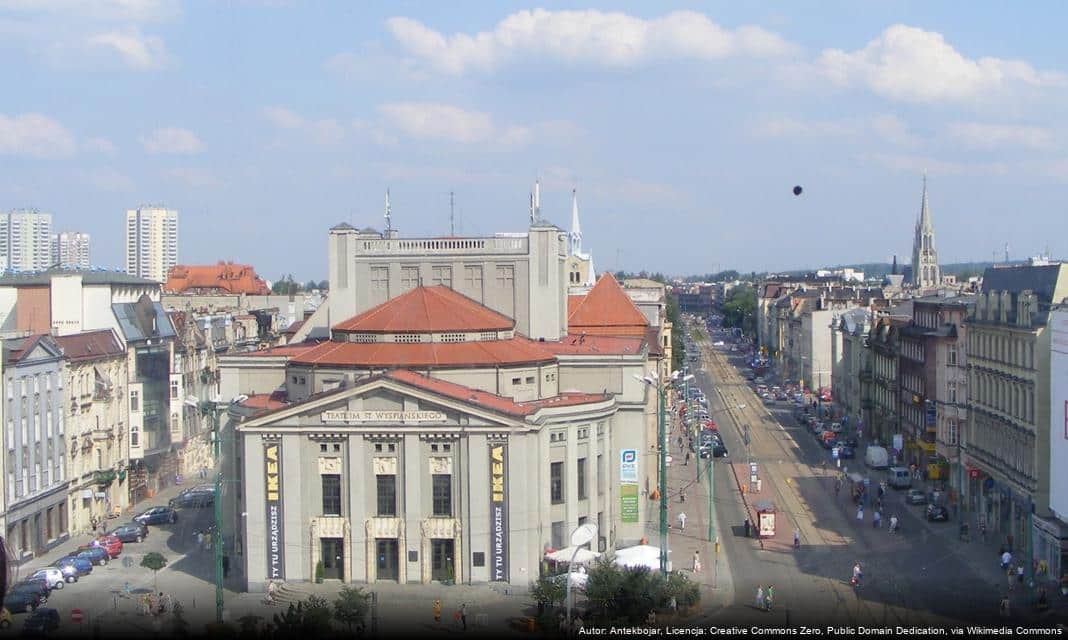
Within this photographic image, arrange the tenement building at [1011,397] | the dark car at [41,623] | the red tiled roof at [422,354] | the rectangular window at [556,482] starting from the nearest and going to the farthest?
1. the dark car at [41,623]
2. the tenement building at [1011,397]
3. the rectangular window at [556,482]
4. the red tiled roof at [422,354]

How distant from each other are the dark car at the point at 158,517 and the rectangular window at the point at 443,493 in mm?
25305

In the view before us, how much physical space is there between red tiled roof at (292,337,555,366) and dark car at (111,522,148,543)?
1377 cm

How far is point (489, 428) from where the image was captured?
5825cm

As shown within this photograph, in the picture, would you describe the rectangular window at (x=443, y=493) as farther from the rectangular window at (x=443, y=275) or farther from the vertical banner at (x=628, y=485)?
the rectangular window at (x=443, y=275)

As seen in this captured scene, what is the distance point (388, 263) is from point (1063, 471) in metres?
36.7

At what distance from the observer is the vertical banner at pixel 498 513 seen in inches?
2295

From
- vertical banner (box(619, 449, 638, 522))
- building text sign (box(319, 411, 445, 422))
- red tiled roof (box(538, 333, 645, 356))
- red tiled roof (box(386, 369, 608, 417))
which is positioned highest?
red tiled roof (box(538, 333, 645, 356))

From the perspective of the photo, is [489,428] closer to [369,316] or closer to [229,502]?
[369,316]

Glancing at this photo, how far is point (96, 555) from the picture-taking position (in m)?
65.4

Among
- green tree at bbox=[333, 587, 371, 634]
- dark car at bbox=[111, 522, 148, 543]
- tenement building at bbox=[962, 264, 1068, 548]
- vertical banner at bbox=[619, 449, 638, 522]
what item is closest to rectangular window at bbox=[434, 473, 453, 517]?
vertical banner at bbox=[619, 449, 638, 522]

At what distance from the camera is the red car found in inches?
2648

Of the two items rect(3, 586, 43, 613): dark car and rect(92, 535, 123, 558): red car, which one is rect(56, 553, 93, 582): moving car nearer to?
rect(92, 535, 123, 558): red car

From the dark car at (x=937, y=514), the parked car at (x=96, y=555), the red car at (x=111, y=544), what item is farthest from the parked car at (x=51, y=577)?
the dark car at (x=937, y=514)

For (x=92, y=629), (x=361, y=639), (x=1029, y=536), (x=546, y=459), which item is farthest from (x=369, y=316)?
(x=1029, y=536)
